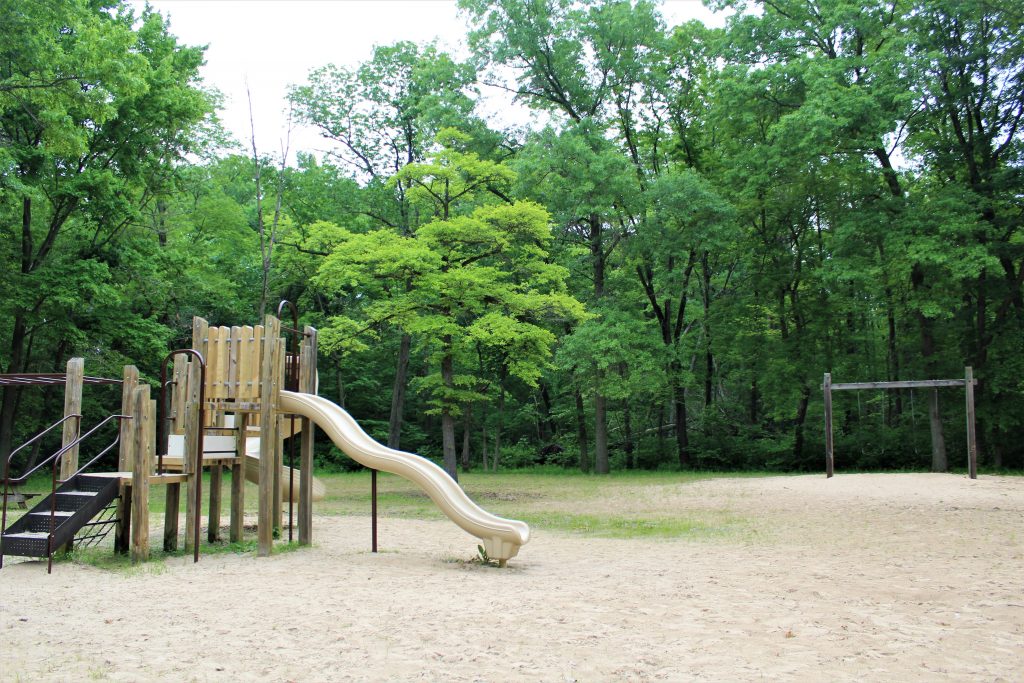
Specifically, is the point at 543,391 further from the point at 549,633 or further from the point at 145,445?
the point at 549,633

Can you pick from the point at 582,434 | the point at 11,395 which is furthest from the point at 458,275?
the point at 582,434

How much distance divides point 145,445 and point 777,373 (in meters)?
20.7

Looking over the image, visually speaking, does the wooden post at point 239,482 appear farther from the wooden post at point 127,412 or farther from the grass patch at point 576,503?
the grass patch at point 576,503

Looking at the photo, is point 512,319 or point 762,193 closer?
point 512,319

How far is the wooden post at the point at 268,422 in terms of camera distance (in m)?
9.65

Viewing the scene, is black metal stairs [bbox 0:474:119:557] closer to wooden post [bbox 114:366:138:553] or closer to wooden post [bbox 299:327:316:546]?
wooden post [bbox 114:366:138:553]

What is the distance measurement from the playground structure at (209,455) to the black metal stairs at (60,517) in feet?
0.04

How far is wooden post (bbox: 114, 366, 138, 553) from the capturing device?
9398 millimetres

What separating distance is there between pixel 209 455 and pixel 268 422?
119cm

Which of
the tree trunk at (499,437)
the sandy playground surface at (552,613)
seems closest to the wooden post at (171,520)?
the sandy playground surface at (552,613)

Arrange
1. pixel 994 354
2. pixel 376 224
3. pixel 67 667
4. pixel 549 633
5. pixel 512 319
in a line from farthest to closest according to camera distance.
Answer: pixel 376 224, pixel 994 354, pixel 512 319, pixel 549 633, pixel 67 667

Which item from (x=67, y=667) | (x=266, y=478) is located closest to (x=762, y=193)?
(x=266, y=478)

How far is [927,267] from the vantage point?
23.6 m

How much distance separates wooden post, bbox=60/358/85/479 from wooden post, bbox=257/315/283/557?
231 centimetres
